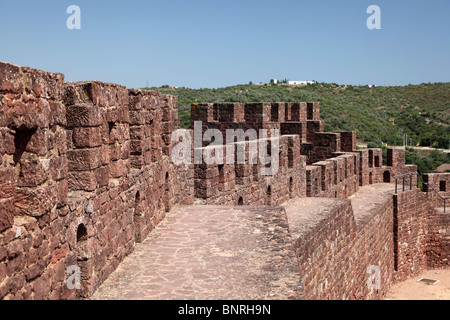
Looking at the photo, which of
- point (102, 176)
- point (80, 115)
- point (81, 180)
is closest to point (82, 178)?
point (81, 180)

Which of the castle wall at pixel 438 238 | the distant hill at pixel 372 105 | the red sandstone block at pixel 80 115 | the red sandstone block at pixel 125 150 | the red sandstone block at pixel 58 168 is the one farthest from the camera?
the distant hill at pixel 372 105

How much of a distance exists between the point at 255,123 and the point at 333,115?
2791cm

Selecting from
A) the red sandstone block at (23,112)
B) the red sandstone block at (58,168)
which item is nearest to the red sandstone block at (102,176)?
the red sandstone block at (58,168)

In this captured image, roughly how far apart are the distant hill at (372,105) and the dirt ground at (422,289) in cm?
1307

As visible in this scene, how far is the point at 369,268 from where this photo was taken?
47.9ft

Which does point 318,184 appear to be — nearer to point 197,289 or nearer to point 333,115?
point 197,289

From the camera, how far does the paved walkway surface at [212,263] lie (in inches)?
204

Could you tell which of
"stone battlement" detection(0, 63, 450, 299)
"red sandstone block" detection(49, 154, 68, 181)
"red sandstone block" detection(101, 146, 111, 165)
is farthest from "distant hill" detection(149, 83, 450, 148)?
"red sandstone block" detection(49, 154, 68, 181)

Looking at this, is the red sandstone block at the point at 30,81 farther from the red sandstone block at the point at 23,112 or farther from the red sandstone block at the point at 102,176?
the red sandstone block at the point at 102,176

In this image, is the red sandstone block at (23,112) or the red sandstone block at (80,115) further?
the red sandstone block at (80,115)

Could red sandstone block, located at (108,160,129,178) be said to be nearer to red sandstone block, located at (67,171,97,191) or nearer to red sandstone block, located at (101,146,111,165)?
red sandstone block, located at (101,146,111,165)

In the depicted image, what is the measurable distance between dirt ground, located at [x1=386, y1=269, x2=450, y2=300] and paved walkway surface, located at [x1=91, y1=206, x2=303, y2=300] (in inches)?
407

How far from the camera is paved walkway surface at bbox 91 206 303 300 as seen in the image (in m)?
5.17

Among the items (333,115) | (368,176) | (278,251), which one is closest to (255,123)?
(368,176)
